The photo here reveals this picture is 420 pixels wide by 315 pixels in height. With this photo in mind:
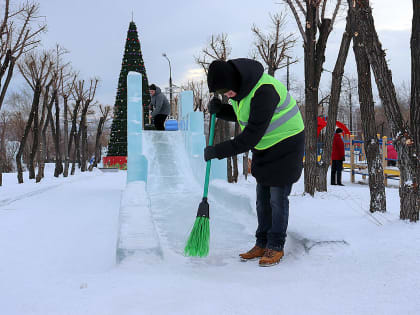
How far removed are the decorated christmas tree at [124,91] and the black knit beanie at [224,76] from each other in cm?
1853

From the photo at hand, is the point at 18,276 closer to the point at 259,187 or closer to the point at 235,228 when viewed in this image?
the point at 259,187

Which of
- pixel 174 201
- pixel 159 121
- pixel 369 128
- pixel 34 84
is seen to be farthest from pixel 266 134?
pixel 34 84

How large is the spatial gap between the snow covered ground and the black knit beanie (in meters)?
1.26

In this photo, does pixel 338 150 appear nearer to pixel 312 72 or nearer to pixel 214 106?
pixel 312 72

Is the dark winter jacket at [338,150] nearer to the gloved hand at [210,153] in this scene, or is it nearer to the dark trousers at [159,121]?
the dark trousers at [159,121]

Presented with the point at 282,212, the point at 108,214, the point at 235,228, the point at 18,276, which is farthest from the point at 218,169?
the point at 18,276

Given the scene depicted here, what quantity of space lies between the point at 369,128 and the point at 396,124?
29.8 inches

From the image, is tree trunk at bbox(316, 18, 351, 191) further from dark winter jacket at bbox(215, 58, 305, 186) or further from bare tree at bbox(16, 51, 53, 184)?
bare tree at bbox(16, 51, 53, 184)

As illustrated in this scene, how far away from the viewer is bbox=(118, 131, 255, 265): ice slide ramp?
3.01m

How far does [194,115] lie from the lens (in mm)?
9453

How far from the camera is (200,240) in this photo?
3.13 meters

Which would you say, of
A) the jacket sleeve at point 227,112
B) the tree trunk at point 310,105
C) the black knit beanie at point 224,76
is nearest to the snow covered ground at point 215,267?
the jacket sleeve at point 227,112

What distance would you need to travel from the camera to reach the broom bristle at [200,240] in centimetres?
313

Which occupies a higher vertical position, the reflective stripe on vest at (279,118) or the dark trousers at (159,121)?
the dark trousers at (159,121)
